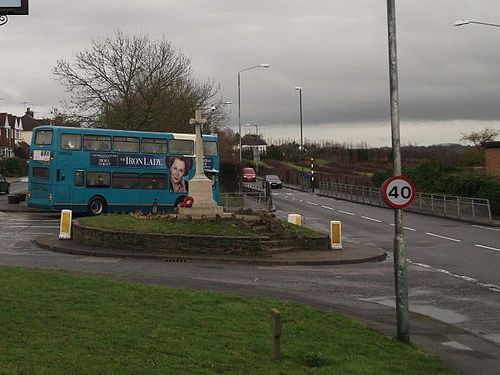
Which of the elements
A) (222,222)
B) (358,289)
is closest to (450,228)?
(222,222)

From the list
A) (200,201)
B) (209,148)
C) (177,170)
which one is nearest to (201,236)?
(200,201)

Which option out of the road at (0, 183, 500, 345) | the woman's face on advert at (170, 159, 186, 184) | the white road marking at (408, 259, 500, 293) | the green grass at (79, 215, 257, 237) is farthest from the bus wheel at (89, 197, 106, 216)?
the white road marking at (408, 259, 500, 293)

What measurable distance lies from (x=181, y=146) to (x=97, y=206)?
5442mm

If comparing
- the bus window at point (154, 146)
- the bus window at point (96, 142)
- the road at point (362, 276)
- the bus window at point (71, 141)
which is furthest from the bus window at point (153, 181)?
the road at point (362, 276)

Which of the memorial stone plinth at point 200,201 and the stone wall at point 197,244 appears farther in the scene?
the memorial stone plinth at point 200,201

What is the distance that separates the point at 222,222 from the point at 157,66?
90.8 feet

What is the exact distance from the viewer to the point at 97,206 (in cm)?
3247

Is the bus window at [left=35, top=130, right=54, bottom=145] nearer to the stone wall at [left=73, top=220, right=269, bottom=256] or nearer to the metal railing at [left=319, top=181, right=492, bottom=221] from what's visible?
the stone wall at [left=73, top=220, right=269, bottom=256]

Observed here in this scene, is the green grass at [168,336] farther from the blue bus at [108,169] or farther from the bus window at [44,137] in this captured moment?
the bus window at [44,137]

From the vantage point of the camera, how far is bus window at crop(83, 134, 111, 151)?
3166 cm

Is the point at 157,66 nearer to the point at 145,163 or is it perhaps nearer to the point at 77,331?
the point at 145,163

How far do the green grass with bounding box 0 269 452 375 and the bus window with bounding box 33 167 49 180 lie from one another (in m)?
21.1

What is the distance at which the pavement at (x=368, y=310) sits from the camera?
859 centimetres

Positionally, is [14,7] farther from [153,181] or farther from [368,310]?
[153,181]
